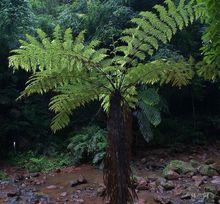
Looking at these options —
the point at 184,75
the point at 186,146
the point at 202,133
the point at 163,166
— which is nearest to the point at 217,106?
the point at 202,133

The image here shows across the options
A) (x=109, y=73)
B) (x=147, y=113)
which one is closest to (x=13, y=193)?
(x=147, y=113)

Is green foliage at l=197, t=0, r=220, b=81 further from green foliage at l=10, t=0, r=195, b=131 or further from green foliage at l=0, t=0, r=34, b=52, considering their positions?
green foliage at l=0, t=0, r=34, b=52

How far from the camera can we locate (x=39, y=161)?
315 inches

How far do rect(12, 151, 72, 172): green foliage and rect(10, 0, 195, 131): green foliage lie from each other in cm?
406

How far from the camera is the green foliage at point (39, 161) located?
7775mm

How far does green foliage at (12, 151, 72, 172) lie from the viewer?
7.78 m

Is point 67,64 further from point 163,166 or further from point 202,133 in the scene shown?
point 202,133

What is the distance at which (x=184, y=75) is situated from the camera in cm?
363

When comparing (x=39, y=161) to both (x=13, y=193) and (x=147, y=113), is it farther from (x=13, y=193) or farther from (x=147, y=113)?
(x=147, y=113)

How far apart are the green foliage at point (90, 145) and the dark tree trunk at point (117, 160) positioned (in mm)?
4191

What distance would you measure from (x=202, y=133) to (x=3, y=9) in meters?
5.46

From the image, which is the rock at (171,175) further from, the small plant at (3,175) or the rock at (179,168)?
the small plant at (3,175)

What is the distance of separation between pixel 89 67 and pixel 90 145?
451 centimetres

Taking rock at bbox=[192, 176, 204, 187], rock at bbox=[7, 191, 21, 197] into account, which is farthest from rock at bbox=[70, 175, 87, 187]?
rock at bbox=[192, 176, 204, 187]
